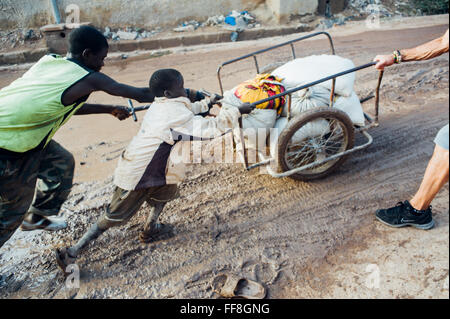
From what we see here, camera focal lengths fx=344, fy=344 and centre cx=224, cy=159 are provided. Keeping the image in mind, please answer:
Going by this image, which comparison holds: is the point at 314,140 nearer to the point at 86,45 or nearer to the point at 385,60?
the point at 385,60

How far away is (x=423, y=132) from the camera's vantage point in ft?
12.8

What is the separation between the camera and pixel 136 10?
8.38 m

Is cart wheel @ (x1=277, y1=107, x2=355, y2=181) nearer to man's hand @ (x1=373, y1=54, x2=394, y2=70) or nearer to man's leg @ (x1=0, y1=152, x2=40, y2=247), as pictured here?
man's hand @ (x1=373, y1=54, x2=394, y2=70)

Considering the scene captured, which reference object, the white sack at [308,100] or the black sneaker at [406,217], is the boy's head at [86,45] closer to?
the white sack at [308,100]

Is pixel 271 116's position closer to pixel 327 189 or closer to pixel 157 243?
pixel 327 189

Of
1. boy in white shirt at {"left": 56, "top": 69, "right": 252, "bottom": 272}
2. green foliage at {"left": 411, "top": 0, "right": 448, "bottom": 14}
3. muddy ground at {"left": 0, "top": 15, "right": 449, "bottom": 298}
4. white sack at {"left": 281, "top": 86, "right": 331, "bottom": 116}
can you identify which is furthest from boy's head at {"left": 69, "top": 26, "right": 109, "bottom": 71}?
green foliage at {"left": 411, "top": 0, "right": 448, "bottom": 14}

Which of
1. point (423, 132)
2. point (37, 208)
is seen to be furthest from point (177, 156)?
point (423, 132)

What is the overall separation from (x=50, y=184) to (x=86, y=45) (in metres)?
1.17

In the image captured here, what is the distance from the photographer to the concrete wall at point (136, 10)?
7977mm

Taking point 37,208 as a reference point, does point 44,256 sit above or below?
below

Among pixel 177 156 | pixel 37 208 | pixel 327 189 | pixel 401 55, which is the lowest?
pixel 327 189
